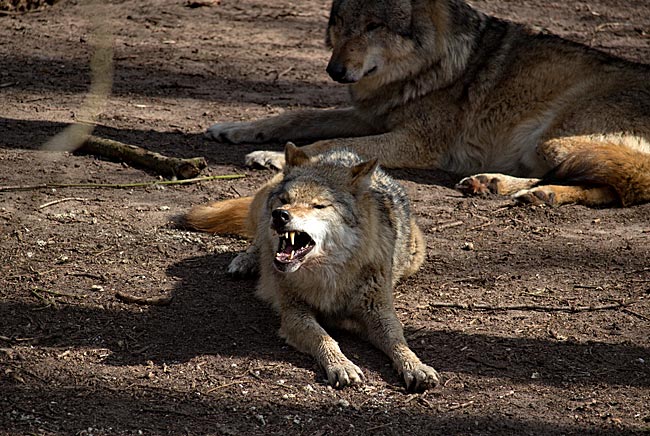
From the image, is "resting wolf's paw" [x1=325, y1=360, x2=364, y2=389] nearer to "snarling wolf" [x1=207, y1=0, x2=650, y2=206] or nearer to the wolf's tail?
the wolf's tail

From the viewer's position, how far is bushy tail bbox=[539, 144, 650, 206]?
6.20 meters

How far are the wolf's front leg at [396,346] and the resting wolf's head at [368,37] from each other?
9.74 feet

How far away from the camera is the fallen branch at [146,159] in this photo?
615 centimetres

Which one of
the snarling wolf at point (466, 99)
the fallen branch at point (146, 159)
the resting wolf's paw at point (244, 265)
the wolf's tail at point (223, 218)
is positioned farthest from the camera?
the snarling wolf at point (466, 99)

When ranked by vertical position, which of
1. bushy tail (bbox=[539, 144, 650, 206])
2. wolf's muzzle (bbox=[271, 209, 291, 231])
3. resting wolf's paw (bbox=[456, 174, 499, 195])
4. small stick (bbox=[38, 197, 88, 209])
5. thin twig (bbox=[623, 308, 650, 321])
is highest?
wolf's muzzle (bbox=[271, 209, 291, 231])

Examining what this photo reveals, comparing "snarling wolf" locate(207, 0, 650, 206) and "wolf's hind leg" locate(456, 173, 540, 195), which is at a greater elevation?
"snarling wolf" locate(207, 0, 650, 206)

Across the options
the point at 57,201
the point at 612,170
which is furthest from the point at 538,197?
the point at 57,201

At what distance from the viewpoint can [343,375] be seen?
3.81 meters

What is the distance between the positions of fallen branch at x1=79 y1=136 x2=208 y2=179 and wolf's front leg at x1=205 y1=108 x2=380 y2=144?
0.84m

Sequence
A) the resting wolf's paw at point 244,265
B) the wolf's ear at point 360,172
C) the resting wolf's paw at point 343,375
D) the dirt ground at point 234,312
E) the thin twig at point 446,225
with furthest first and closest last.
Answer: the thin twig at point 446,225, the resting wolf's paw at point 244,265, the wolf's ear at point 360,172, the resting wolf's paw at point 343,375, the dirt ground at point 234,312

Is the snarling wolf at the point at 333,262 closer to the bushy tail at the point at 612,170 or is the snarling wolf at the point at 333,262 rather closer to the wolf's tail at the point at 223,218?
the wolf's tail at the point at 223,218

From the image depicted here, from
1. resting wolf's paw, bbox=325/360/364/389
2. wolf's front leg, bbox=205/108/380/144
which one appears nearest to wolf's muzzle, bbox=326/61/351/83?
wolf's front leg, bbox=205/108/380/144

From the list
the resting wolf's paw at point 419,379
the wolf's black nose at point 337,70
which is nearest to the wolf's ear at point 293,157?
the resting wolf's paw at point 419,379

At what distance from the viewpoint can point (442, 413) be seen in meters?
3.67
